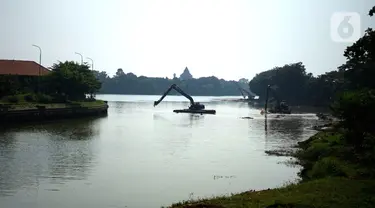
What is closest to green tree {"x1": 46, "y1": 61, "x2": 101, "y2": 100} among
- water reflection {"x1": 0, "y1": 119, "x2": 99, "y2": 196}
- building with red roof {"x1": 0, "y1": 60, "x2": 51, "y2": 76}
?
building with red roof {"x1": 0, "y1": 60, "x2": 51, "y2": 76}

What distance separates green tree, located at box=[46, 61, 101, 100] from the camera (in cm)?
7830

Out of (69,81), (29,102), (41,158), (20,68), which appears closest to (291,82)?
(69,81)

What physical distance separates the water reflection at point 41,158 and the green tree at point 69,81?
3489cm

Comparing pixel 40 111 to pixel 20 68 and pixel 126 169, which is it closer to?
pixel 20 68

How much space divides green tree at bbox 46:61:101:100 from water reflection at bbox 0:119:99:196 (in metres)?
34.9

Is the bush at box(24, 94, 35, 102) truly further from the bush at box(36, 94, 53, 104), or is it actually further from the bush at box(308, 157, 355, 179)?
the bush at box(308, 157, 355, 179)

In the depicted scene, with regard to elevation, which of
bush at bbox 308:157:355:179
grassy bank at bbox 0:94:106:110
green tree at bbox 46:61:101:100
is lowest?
bush at bbox 308:157:355:179

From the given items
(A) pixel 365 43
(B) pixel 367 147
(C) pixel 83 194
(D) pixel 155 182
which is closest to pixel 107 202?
(C) pixel 83 194

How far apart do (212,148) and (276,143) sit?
7294 mm

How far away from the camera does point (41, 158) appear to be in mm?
28531

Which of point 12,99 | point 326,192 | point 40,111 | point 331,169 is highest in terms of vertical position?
point 12,99

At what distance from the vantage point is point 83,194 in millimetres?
18797

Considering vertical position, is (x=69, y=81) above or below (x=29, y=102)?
above

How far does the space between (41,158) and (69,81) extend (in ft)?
176
